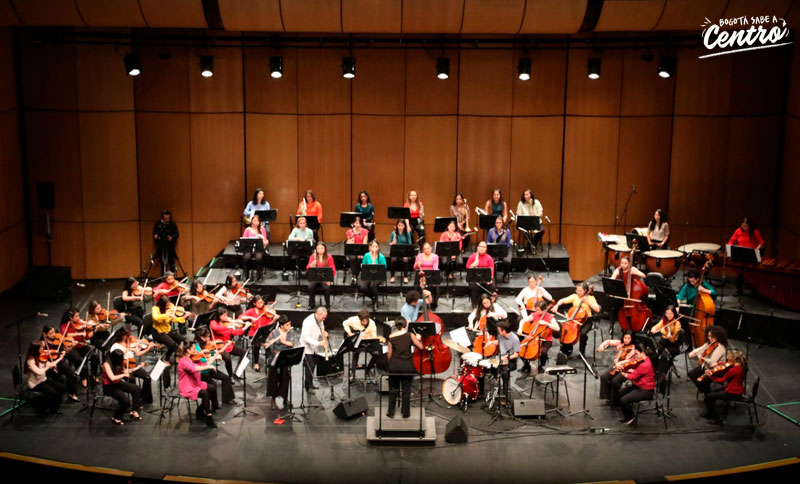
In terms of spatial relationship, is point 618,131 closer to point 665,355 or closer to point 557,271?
point 557,271

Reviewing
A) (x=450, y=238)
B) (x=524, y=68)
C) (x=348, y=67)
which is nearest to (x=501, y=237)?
(x=450, y=238)

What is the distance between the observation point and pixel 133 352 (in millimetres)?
11492

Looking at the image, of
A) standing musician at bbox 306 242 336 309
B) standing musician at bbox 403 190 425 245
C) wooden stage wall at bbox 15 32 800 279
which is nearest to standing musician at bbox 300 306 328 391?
standing musician at bbox 306 242 336 309

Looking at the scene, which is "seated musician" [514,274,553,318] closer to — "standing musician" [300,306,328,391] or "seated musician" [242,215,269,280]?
"standing musician" [300,306,328,391]

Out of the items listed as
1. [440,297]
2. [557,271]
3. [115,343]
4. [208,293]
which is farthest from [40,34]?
[557,271]

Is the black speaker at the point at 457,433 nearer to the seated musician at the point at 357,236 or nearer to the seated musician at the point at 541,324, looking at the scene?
the seated musician at the point at 541,324

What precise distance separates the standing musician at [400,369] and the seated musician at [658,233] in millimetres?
6344

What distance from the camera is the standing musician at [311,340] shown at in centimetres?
1184

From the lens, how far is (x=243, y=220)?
16141mm

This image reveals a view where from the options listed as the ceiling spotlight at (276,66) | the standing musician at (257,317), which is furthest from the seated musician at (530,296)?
the ceiling spotlight at (276,66)

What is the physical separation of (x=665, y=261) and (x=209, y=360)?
7678mm

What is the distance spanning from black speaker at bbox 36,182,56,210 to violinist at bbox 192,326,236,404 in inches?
253

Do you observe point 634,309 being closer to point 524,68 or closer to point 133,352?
point 524,68

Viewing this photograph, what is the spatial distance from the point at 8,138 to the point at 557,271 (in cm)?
1033
